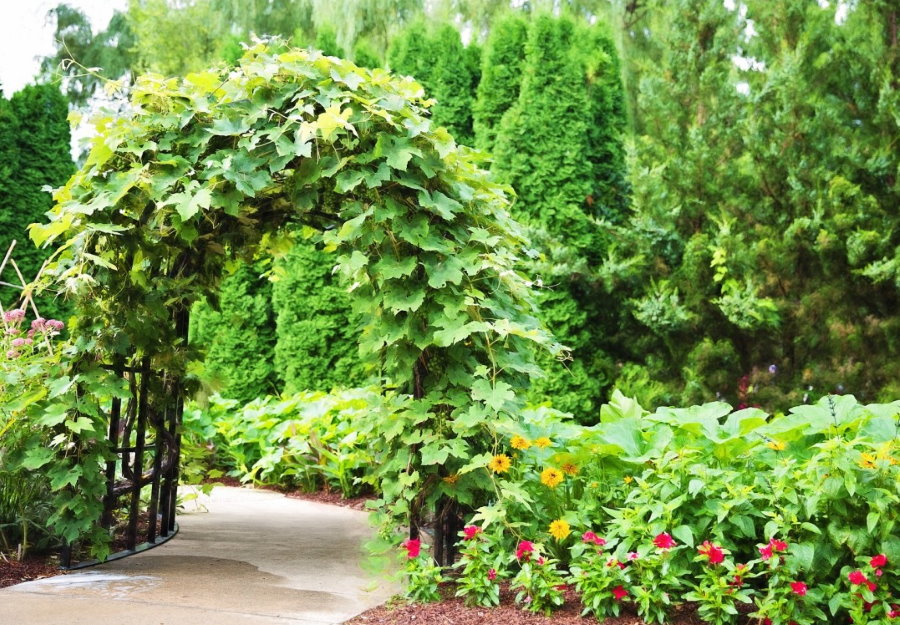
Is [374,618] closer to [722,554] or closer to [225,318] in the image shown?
[722,554]

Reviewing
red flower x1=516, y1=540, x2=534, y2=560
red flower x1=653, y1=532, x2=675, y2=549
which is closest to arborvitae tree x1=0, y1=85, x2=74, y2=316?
red flower x1=516, y1=540, x2=534, y2=560

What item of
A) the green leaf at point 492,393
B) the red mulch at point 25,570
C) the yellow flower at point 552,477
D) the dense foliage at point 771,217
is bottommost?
the red mulch at point 25,570

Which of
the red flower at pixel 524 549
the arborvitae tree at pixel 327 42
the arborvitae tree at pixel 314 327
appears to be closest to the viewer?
the red flower at pixel 524 549

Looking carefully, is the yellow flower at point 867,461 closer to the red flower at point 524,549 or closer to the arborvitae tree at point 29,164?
the red flower at point 524,549

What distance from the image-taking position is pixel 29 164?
8.98 m

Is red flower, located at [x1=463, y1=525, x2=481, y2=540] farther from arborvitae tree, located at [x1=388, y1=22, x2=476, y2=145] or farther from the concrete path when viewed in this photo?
arborvitae tree, located at [x1=388, y1=22, x2=476, y2=145]

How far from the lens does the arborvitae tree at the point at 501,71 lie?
7.53 m

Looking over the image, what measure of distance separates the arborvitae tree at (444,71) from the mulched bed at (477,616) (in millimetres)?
5558

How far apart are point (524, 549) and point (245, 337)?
231 inches

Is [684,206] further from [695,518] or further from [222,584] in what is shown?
[222,584]

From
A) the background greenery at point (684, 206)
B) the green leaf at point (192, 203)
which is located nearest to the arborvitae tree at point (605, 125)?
the background greenery at point (684, 206)

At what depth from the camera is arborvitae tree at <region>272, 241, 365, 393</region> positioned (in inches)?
309

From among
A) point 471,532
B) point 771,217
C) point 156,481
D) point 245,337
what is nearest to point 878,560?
point 471,532

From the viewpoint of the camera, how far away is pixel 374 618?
9.47ft
